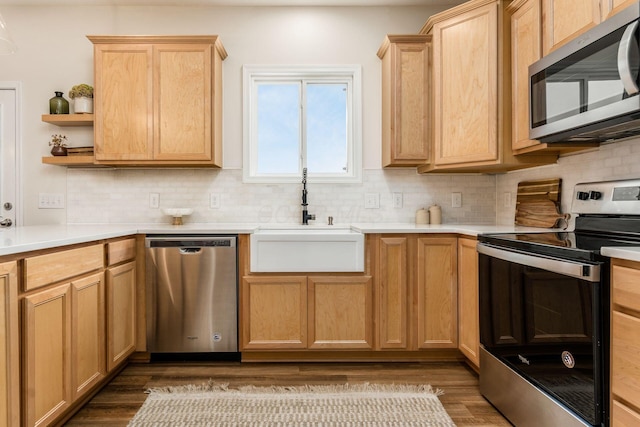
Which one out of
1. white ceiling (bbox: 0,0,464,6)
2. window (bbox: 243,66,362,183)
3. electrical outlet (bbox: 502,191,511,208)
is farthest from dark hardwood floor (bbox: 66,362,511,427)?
white ceiling (bbox: 0,0,464,6)

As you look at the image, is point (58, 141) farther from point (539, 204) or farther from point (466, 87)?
point (539, 204)

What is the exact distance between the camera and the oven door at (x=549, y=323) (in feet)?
4.60

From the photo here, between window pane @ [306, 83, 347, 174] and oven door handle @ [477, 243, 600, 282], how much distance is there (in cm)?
162

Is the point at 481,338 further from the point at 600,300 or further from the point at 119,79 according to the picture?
the point at 119,79

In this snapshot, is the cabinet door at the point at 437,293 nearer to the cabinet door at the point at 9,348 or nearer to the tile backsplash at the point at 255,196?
the tile backsplash at the point at 255,196

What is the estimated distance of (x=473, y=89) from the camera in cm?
260

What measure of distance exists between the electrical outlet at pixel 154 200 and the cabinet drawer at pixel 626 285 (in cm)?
295

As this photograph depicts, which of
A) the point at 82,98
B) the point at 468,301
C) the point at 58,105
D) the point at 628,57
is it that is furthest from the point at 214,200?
the point at 628,57

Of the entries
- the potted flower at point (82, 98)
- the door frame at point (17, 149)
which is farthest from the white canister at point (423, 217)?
the door frame at point (17, 149)

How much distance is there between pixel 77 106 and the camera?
117 inches

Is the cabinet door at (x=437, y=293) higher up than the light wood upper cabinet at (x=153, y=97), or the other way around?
the light wood upper cabinet at (x=153, y=97)

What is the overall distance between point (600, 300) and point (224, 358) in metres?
2.17

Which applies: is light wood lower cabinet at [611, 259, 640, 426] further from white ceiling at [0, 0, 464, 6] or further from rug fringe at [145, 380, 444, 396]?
white ceiling at [0, 0, 464, 6]

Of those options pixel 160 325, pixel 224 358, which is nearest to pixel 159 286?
pixel 160 325
